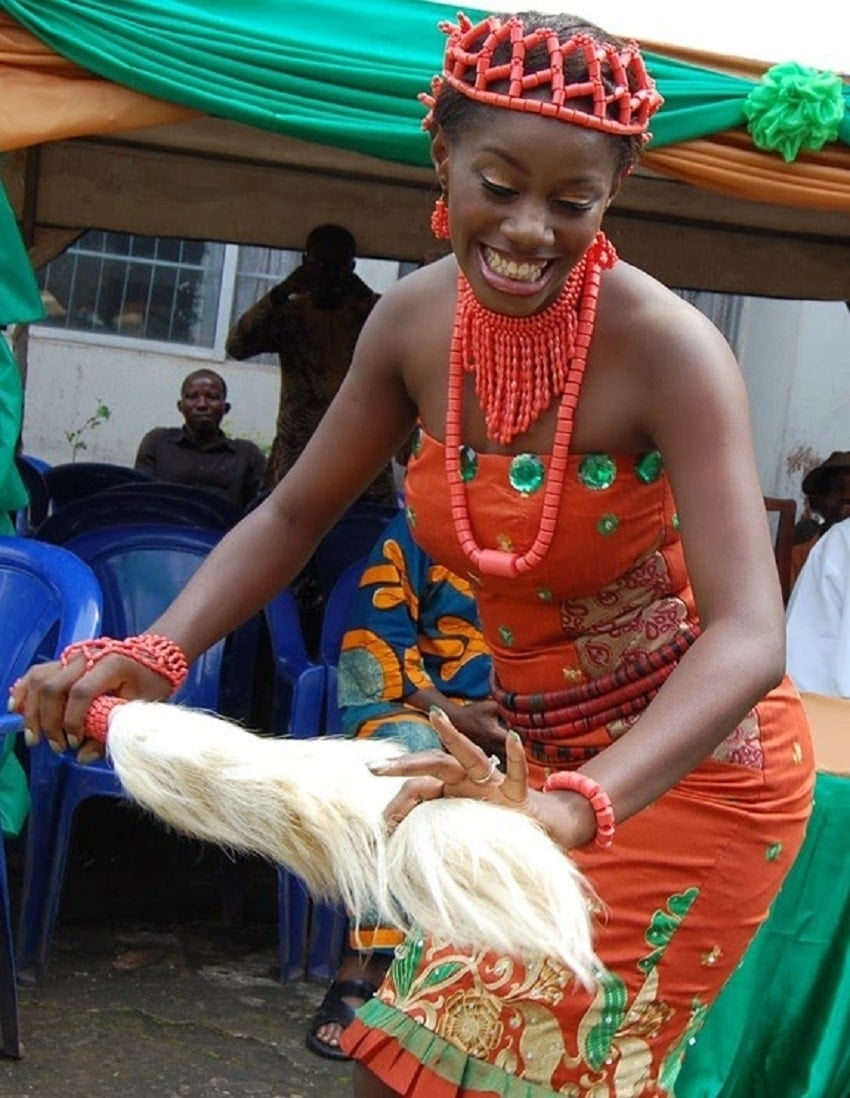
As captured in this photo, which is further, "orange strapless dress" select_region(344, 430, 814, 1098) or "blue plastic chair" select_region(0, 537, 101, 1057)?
"blue plastic chair" select_region(0, 537, 101, 1057)

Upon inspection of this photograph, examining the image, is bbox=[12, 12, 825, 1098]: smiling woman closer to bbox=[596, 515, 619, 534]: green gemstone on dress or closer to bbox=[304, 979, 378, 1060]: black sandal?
bbox=[596, 515, 619, 534]: green gemstone on dress

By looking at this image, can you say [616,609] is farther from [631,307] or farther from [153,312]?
[153,312]

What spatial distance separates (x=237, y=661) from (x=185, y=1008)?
1.37 meters

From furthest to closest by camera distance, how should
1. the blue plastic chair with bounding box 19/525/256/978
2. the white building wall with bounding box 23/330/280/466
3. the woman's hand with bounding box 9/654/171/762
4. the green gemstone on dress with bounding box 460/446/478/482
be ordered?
the white building wall with bounding box 23/330/280/466
the blue plastic chair with bounding box 19/525/256/978
the green gemstone on dress with bounding box 460/446/478/482
the woman's hand with bounding box 9/654/171/762

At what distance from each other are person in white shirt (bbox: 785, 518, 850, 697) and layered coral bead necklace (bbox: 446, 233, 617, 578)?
134 inches

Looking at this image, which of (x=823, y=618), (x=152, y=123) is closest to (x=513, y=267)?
(x=152, y=123)

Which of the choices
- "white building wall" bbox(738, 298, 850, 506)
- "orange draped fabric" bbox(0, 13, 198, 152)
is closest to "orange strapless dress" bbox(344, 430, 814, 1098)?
"orange draped fabric" bbox(0, 13, 198, 152)

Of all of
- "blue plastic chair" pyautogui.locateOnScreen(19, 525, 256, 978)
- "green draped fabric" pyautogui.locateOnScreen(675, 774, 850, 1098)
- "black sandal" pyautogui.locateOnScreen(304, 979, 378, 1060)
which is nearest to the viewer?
"green draped fabric" pyautogui.locateOnScreen(675, 774, 850, 1098)

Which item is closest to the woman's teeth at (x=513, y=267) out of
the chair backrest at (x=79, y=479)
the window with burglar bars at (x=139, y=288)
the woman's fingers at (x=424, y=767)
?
the woman's fingers at (x=424, y=767)

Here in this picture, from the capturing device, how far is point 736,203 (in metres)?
7.95

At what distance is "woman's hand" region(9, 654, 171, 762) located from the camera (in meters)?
2.01

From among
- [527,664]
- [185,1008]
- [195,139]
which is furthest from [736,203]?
[527,664]

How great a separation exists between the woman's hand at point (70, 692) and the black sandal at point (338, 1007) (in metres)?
2.55

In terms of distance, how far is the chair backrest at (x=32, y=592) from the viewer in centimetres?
409
